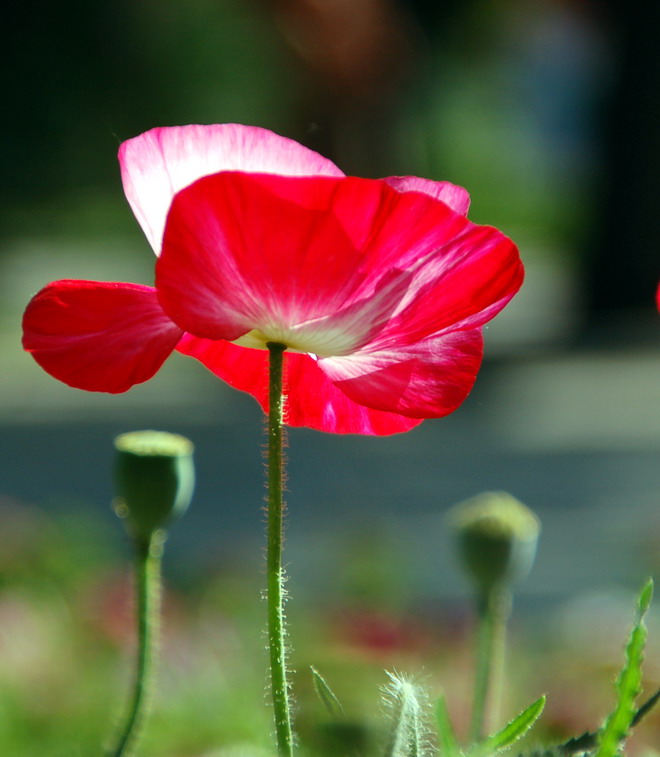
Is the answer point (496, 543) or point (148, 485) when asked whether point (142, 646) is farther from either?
point (496, 543)

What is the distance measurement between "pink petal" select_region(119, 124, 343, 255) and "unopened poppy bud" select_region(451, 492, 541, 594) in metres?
0.44

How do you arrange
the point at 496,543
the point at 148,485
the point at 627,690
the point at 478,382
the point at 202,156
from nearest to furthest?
the point at 627,690
the point at 202,156
the point at 148,485
the point at 496,543
the point at 478,382

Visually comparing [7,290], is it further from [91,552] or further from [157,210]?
[157,210]

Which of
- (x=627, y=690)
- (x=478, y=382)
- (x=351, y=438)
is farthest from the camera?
(x=478, y=382)

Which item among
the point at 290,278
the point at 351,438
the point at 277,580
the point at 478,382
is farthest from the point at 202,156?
the point at 478,382

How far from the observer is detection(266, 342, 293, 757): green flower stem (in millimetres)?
482

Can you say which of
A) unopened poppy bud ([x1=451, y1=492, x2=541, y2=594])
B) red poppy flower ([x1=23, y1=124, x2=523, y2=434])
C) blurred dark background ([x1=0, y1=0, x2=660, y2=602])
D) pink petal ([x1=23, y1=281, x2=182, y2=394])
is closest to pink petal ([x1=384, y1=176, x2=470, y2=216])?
red poppy flower ([x1=23, y1=124, x2=523, y2=434])

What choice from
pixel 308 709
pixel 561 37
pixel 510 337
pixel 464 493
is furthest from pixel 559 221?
pixel 308 709

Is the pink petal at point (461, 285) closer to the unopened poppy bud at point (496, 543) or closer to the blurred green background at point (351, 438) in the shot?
the blurred green background at point (351, 438)

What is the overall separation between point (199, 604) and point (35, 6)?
1102 centimetres

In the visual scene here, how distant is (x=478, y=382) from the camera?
7238 mm

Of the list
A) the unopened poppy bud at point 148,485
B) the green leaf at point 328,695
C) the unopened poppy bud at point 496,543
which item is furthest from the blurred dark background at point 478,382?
the green leaf at point 328,695

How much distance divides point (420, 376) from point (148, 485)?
0.21 m

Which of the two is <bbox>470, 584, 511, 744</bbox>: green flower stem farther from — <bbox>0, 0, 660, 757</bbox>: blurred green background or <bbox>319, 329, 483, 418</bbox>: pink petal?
<bbox>0, 0, 660, 757</bbox>: blurred green background
